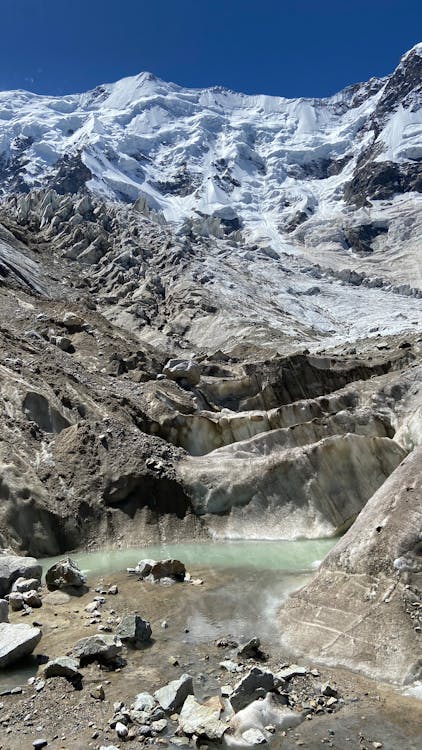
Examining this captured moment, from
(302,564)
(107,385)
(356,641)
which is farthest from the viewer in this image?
(107,385)

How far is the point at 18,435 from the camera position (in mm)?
23625

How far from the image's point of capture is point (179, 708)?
855 cm

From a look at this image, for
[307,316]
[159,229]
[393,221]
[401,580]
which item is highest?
[393,221]

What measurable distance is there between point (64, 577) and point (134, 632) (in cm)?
474

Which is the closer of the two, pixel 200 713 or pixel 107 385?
pixel 200 713

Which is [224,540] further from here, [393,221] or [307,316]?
[393,221]

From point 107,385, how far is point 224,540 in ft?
49.2

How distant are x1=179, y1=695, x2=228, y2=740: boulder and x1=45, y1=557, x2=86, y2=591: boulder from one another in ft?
24.1

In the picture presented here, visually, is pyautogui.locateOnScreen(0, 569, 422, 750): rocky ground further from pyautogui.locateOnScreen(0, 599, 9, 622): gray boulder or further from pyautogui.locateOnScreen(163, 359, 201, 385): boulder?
pyautogui.locateOnScreen(163, 359, 201, 385): boulder

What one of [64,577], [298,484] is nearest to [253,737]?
[64,577]

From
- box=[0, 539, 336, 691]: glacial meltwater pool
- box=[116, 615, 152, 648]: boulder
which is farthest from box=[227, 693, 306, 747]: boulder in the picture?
box=[116, 615, 152, 648]: boulder

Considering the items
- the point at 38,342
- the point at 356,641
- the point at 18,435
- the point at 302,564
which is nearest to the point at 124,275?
the point at 38,342

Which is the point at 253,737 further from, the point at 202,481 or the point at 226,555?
the point at 202,481

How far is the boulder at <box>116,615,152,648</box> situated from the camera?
11.1m
